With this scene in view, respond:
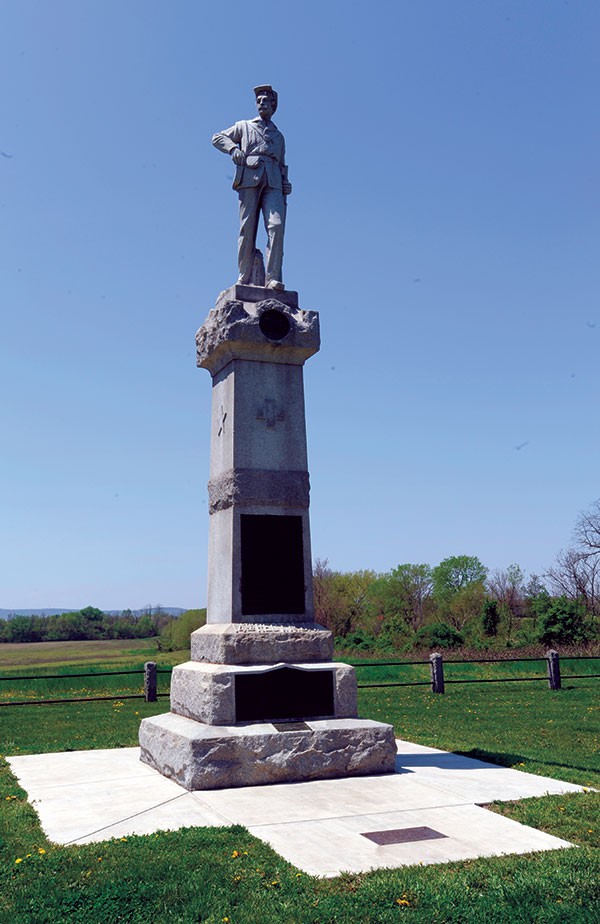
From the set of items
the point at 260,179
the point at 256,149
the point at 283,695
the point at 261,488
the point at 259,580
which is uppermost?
the point at 256,149

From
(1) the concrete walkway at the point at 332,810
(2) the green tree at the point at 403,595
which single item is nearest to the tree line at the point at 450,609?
(2) the green tree at the point at 403,595

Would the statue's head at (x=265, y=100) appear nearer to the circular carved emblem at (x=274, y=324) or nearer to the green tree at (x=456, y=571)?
the circular carved emblem at (x=274, y=324)

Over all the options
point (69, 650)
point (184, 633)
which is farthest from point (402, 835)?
point (69, 650)

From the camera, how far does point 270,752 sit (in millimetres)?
7680

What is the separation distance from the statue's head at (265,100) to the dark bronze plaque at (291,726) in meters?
7.37

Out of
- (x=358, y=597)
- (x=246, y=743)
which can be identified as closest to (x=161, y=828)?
(x=246, y=743)

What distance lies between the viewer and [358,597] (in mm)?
65000

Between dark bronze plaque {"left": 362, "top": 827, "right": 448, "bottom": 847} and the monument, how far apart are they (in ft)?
6.34

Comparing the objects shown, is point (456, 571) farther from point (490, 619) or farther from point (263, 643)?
point (263, 643)

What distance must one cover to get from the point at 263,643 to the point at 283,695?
573mm

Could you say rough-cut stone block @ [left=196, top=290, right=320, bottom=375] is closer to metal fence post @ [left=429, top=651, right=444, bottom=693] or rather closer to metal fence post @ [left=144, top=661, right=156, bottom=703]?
metal fence post @ [left=144, top=661, right=156, bottom=703]

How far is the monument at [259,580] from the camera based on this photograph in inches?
307

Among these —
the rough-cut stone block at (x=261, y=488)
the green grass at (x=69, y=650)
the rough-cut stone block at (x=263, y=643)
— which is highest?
the rough-cut stone block at (x=261, y=488)

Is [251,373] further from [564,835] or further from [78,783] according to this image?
[564,835]
